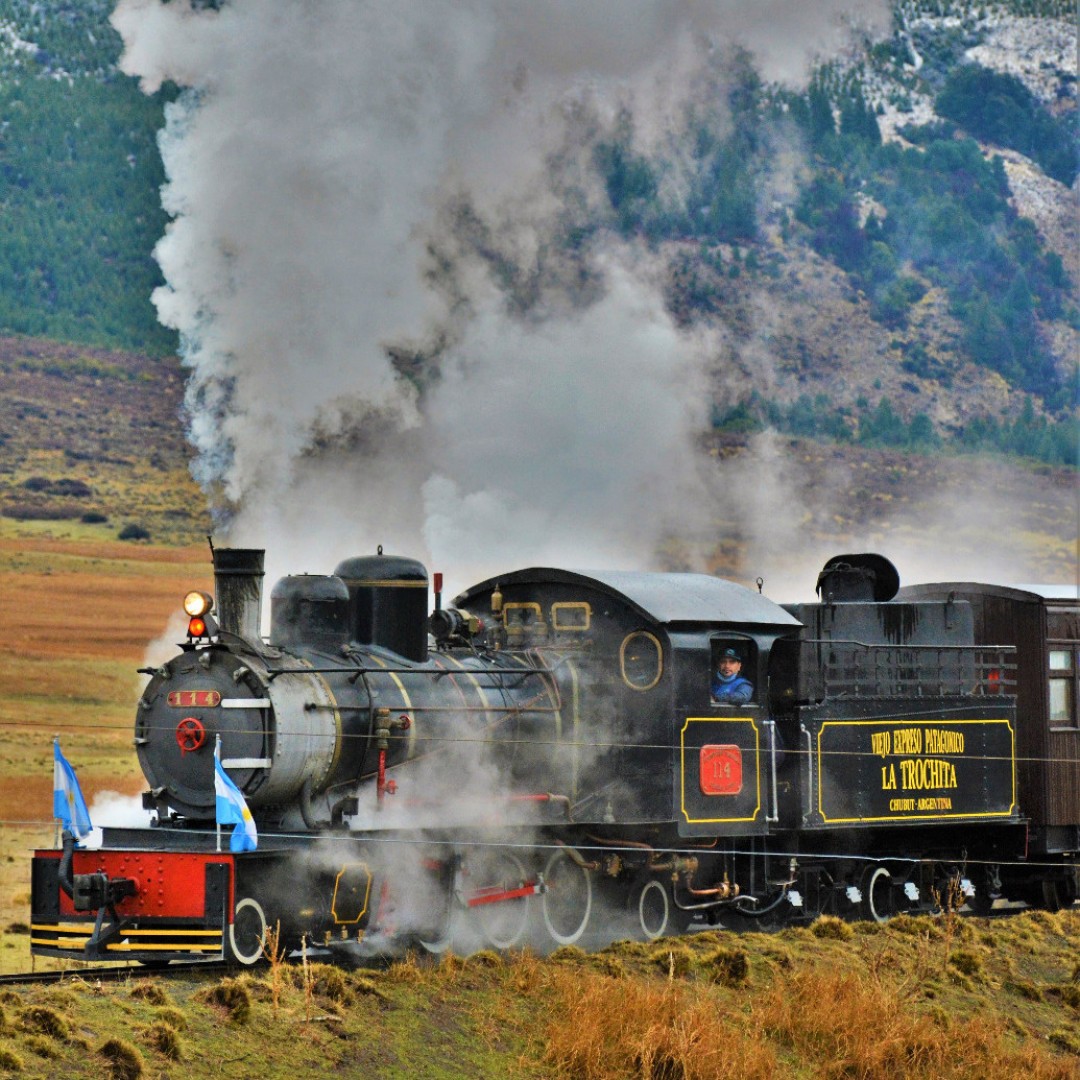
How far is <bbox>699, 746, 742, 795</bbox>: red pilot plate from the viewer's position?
1728 centimetres

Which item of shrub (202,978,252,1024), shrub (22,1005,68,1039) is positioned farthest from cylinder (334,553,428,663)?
shrub (22,1005,68,1039)

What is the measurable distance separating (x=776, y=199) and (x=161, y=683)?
10492 cm

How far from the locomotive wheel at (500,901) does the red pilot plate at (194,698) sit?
302 cm

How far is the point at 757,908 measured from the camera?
19.0 meters

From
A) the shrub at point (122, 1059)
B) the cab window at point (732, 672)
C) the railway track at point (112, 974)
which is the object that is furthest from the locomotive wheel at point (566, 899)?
the shrub at point (122, 1059)

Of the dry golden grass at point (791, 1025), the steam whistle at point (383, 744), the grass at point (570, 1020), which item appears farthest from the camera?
the steam whistle at point (383, 744)

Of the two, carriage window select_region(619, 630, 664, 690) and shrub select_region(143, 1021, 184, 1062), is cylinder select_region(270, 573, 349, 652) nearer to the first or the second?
carriage window select_region(619, 630, 664, 690)

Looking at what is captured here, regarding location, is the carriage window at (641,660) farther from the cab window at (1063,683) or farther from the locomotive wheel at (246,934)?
the cab window at (1063,683)

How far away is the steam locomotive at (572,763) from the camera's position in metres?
14.5

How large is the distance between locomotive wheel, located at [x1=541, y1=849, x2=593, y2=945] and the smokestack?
4.08 m

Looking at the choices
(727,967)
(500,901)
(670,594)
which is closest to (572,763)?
(500,901)

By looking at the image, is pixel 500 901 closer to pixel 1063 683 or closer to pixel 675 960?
pixel 675 960

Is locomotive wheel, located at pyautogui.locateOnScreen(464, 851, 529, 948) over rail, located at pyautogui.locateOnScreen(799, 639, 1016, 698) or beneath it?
beneath

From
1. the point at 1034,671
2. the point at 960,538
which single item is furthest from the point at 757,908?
the point at 960,538
